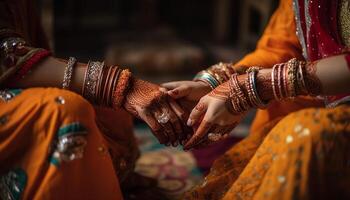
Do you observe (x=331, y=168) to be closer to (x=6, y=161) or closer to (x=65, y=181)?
(x=65, y=181)

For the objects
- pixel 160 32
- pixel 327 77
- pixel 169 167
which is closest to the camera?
pixel 327 77

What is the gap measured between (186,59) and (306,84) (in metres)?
2.32

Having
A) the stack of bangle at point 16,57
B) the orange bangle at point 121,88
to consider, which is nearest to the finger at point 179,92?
the orange bangle at point 121,88

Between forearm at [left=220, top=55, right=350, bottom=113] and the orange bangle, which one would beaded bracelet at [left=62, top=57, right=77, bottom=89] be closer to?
the orange bangle

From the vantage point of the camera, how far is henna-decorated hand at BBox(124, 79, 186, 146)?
3.76 feet

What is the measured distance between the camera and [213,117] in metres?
1.09

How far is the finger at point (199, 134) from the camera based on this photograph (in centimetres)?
111

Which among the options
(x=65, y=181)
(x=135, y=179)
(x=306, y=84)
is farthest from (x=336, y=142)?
(x=135, y=179)

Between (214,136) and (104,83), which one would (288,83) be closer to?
(214,136)

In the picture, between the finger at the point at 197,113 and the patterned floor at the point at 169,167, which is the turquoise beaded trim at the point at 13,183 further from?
the patterned floor at the point at 169,167

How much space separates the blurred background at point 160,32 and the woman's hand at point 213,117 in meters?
1.10

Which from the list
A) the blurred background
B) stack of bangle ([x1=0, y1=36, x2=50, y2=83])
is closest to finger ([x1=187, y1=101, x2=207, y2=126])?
stack of bangle ([x1=0, y1=36, x2=50, y2=83])

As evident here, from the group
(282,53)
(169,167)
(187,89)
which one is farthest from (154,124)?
(169,167)

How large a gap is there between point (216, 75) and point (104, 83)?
1.01 ft
